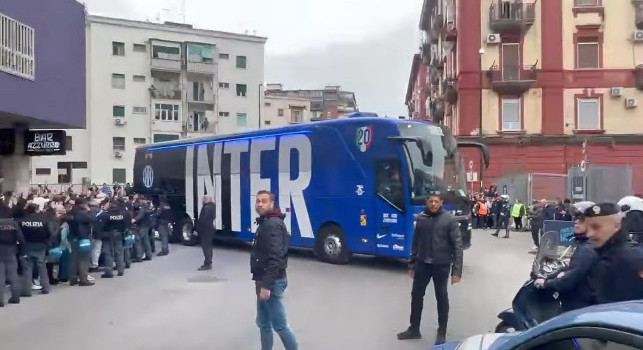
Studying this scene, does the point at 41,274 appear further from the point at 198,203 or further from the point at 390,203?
the point at 198,203

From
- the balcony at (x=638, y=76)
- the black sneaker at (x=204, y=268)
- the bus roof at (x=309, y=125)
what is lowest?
the black sneaker at (x=204, y=268)

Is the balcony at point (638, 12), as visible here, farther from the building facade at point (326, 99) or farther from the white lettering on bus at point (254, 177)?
the building facade at point (326, 99)

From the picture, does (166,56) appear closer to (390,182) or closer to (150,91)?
(150,91)

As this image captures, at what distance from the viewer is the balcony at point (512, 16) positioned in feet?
121

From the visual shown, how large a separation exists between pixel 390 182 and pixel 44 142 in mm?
12305

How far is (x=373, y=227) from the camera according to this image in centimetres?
1512

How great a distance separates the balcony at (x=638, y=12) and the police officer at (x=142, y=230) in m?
30.3

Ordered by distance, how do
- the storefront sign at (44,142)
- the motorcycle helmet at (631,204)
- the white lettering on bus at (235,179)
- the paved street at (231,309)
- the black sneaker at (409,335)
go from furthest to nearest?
the storefront sign at (44,142)
the white lettering on bus at (235,179)
the motorcycle helmet at (631,204)
the paved street at (231,309)
the black sneaker at (409,335)

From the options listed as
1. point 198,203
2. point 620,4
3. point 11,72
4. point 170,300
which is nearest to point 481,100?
point 620,4

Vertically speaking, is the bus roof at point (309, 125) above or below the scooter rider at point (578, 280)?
above

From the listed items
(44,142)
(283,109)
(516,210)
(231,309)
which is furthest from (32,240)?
(283,109)

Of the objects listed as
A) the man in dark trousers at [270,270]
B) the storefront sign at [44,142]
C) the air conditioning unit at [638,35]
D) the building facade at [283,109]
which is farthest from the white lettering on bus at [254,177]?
the building facade at [283,109]

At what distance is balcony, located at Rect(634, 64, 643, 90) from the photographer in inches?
1430

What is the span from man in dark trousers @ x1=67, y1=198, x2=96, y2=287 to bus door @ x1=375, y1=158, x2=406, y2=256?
6125mm
